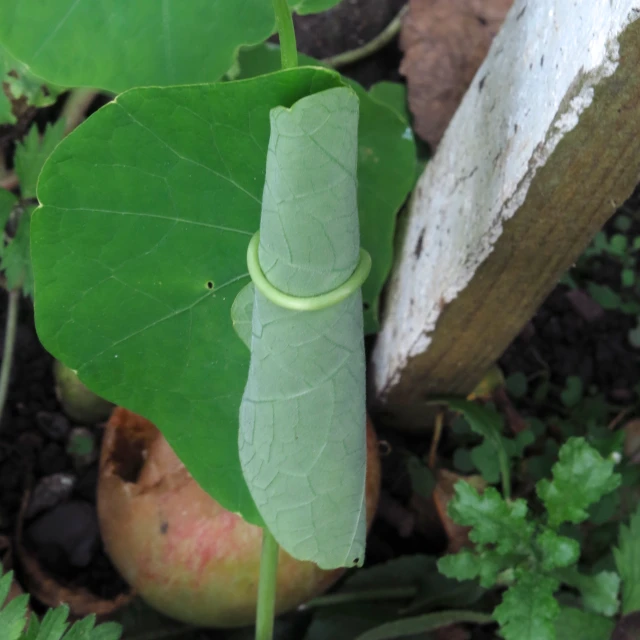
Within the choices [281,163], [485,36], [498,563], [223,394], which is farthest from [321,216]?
[485,36]

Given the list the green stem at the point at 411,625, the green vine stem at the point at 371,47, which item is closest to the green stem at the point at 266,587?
the green stem at the point at 411,625

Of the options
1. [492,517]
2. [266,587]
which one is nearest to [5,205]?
[266,587]

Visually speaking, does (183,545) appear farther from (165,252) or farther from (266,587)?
(165,252)

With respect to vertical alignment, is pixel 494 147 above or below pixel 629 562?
above

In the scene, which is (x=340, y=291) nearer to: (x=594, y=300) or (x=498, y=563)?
(x=498, y=563)

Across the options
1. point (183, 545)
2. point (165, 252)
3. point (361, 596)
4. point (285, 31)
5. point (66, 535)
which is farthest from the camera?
point (66, 535)

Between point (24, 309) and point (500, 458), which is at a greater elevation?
point (500, 458)
